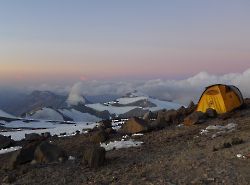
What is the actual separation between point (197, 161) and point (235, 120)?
1130 cm

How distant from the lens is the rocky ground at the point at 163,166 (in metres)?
14.8

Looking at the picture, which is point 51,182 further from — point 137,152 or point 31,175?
point 137,152

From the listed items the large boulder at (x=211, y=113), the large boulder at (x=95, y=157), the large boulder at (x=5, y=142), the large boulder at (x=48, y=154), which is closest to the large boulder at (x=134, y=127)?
the large boulder at (x=211, y=113)

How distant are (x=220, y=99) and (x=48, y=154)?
15695 millimetres

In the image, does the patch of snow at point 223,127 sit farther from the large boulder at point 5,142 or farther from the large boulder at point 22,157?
the large boulder at point 5,142

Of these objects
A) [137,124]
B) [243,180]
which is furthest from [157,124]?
[243,180]

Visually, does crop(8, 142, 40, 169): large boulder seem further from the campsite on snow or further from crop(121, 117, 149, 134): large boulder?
crop(121, 117, 149, 134): large boulder

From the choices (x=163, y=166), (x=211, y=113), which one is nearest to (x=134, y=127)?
(x=211, y=113)

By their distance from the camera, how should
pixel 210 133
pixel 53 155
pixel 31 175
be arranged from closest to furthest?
pixel 31 175
pixel 53 155
pixel 210 133

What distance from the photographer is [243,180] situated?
45.9ft

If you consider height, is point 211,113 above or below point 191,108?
below

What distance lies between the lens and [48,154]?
19.4 meters

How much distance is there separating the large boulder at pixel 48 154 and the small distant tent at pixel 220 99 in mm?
14895

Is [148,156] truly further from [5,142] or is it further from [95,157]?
[5,142]
